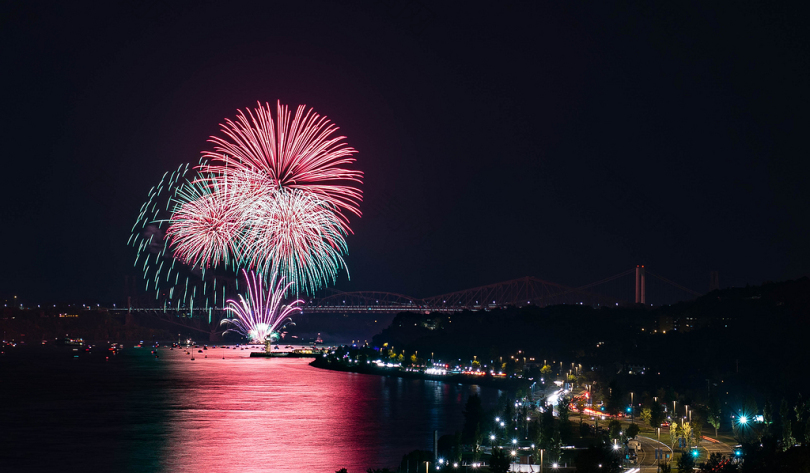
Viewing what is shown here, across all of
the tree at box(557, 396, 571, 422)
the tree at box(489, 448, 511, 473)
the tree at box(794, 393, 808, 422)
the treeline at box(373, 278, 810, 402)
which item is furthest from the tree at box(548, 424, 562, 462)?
the treeline at box(373, 278, 810, 402)

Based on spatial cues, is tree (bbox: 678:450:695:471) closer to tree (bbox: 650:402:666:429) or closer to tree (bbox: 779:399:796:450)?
tree (bbox: 779:399:796:450)

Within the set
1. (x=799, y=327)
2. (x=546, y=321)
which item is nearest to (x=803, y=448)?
(x=799, y=327)

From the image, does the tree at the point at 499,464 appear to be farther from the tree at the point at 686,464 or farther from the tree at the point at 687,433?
the tree at the point at 687,433

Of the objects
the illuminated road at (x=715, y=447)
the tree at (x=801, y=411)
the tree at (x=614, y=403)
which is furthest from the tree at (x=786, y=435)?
the tree at (x=614, y=403)

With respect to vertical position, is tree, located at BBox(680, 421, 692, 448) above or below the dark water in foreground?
above

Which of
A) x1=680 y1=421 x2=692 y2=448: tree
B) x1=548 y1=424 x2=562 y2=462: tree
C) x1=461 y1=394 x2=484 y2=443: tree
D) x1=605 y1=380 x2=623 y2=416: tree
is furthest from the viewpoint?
x1=605 y1=380 x2=623 y2=416: tree

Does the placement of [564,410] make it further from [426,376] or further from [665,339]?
[426,376]

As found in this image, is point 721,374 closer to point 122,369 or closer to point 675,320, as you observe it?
point 675,320
